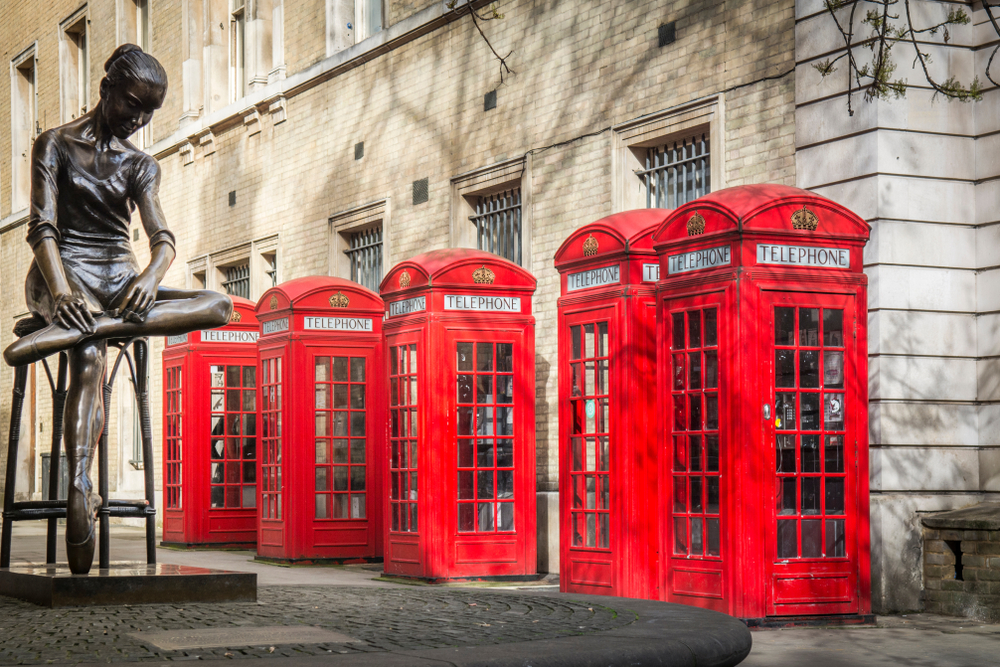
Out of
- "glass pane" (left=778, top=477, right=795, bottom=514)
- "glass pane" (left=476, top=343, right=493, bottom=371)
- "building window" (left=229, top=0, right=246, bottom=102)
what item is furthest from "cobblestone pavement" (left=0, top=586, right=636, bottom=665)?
"building window" (left=229, top=0, right=246, bottom=102)

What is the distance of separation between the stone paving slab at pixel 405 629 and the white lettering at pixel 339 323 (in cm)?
597

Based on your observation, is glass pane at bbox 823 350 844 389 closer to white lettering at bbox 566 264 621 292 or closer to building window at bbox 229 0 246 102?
white lettering at bbox 566 264 621 292

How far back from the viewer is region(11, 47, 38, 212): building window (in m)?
31.5

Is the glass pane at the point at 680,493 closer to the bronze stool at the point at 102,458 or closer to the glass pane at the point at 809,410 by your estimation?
the glass pane at the point at 809,410

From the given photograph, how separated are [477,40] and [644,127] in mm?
3205

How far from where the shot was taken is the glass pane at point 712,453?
855 cm

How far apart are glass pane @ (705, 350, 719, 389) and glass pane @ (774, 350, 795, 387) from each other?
1.27ft

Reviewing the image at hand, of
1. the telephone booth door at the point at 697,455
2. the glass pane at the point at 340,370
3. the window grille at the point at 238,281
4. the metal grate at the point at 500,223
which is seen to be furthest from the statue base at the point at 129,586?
the window grille at the point at 238,281

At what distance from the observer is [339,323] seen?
13.4 meters

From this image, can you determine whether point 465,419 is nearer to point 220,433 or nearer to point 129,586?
point 129,586

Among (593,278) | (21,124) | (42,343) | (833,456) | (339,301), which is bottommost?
(833,456)

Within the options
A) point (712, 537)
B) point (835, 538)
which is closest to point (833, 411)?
point (835, 538)

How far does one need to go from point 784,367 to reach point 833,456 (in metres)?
0.69

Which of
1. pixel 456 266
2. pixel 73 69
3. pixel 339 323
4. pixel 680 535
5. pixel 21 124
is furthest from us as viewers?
pixel 21 124
